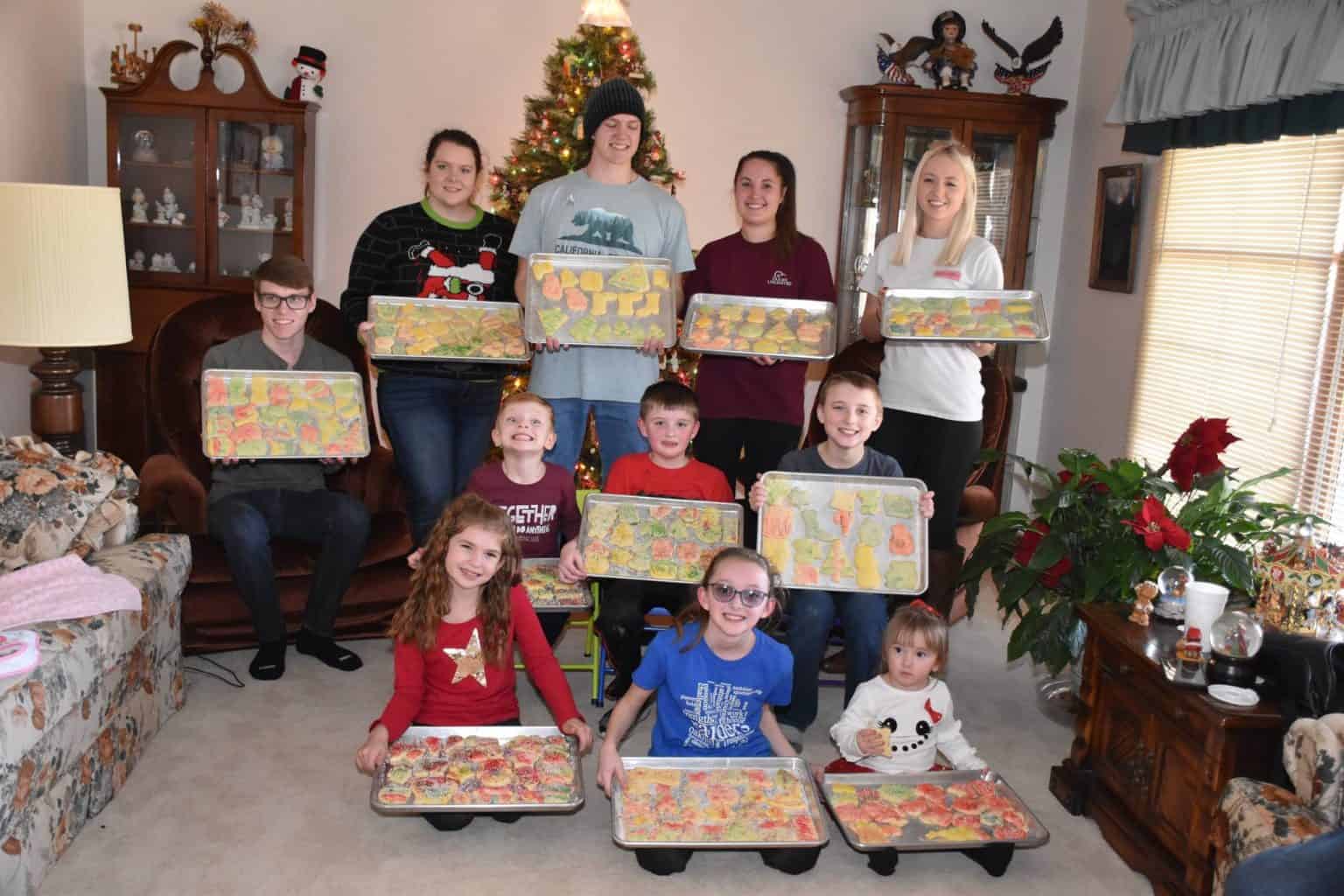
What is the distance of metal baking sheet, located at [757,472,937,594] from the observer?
3.00 metres

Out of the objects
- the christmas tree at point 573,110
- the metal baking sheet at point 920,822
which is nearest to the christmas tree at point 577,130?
the christmas tree at point 573,110

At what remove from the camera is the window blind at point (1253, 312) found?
12.3ft

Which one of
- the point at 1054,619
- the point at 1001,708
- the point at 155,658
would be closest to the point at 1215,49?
the point at 1054,619

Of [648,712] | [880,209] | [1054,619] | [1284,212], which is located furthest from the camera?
[880,209]

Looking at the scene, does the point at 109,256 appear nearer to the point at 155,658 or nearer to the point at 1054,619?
Result: the point at 155,658

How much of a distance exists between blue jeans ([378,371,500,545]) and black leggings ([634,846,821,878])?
145cm

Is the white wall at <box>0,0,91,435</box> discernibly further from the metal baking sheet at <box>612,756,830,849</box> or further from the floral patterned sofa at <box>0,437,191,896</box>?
the metal baking sheet at <box>612,756,830,849</box>

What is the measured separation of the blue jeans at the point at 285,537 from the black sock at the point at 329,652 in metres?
0.03

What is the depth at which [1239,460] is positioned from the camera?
13.6ft

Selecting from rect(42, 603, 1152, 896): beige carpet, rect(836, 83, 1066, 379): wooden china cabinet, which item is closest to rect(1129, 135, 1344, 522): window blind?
rect(836, 83, 1066, 379): wooden china cabinet

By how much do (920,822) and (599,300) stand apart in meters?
1.73

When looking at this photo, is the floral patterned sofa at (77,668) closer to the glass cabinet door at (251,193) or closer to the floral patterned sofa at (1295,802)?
the floral patterned sofa at (1295,802)

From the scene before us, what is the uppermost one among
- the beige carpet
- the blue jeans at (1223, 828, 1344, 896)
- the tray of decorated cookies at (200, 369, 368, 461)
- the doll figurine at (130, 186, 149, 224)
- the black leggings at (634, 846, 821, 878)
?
the doll figurine at (130, 186, 149, 224)

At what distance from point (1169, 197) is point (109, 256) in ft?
Answer: 13.3
